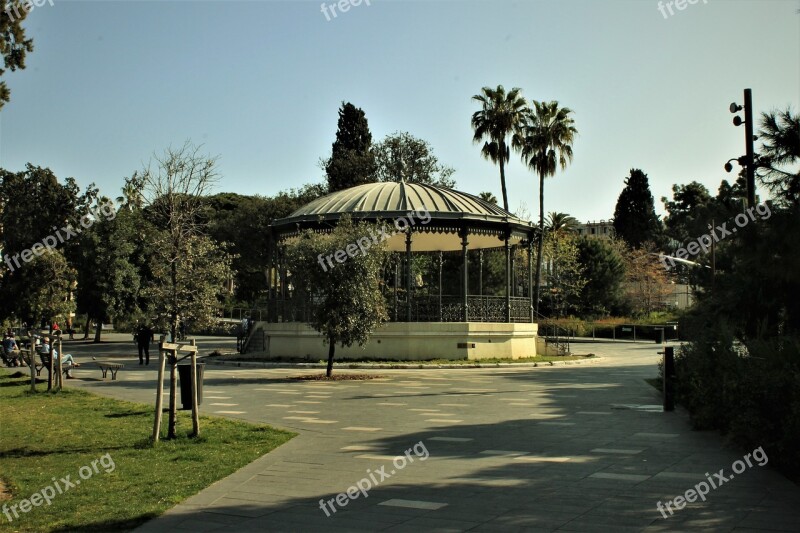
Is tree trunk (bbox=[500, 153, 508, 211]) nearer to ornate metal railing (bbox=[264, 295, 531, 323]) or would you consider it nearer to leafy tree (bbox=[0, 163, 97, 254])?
ornate metal railing (bbox=[264, 295, 531, 323])

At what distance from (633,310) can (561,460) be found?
63.2 m

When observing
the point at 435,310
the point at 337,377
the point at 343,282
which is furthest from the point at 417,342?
the point at 343,282

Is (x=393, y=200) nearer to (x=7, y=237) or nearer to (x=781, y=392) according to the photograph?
(x=781, y=392)

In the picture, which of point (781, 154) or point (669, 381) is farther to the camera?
point (669, 381)

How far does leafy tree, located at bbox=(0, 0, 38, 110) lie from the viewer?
53.3 ft

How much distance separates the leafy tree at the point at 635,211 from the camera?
9188 cm

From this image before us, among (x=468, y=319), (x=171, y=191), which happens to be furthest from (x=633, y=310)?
(x=171, y=191)

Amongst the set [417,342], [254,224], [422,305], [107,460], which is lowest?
[107,460]

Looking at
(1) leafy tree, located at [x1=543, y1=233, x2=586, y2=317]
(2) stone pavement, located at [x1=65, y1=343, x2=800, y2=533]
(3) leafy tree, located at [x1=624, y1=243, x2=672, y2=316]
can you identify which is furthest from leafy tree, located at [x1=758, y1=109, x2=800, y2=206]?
(3) leafy tree, located at [x1=624, y1=243, x2=672, y2=316]

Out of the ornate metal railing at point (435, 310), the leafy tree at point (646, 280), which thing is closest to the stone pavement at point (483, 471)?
the ornate metal railing at point (435, 310)

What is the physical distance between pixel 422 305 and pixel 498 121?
20.8 meters

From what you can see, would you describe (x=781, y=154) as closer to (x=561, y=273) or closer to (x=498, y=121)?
(x=498, y=121)

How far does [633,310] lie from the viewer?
69688 mm

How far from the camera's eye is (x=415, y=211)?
29297 mm
